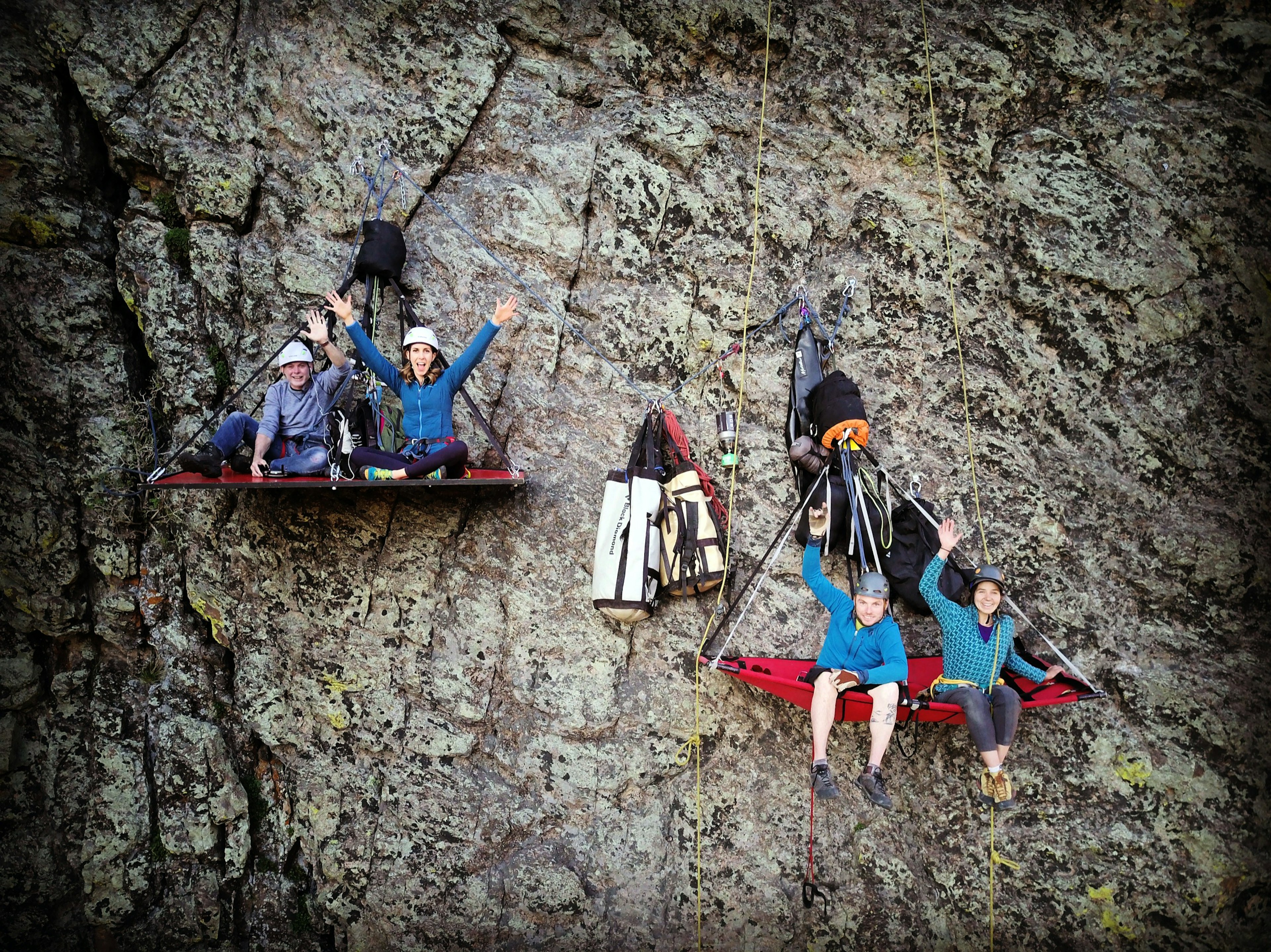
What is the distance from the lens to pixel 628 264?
20.6 ft

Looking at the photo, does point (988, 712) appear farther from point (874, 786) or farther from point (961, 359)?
point (961, 359)

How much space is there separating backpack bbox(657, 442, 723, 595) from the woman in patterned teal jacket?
1.23 metres

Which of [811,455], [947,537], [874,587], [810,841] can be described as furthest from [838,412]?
[810,841]

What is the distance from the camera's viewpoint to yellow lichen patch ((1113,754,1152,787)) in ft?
17.5

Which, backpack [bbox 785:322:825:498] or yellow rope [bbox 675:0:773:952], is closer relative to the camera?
yellow rope [bbox 675:0:773:952]

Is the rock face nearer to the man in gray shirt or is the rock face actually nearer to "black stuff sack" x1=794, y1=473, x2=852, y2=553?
"black stuff sack" x1=794, y1=473, x2=852, y2=553

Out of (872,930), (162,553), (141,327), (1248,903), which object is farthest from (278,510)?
(1248,903)

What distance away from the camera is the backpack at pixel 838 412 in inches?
218

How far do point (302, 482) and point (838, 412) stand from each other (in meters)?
3.17

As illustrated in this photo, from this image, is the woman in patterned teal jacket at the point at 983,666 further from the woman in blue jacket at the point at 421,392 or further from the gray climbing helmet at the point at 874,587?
the woman in blue jacket at the point at 421,392

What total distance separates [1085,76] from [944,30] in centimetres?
106

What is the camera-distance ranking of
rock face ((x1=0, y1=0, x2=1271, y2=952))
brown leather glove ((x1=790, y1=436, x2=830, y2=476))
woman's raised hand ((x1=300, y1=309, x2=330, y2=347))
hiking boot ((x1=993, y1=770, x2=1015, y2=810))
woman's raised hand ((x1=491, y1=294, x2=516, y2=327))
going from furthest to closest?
brown leather glove ((x1=790, y1=436, x2=830, y2=476)), rock face ((x1=0, y1=0, x2=1271, y2=952)), woman's raised hand ((x1=300, y1=309, x2=330, y2=347)), woman's raised hand ((x1=491, y1=294, x2=516, y2=327)), hiking boot ((x1=993, y1=770, x2=1015, y2=810))

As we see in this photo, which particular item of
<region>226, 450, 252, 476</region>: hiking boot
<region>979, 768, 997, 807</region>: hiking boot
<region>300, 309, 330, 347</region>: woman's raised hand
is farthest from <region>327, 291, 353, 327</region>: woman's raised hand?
<region>979, 768, 997, 807</region>: hiking boot

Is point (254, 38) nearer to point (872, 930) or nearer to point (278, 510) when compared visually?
point (278, 510)
